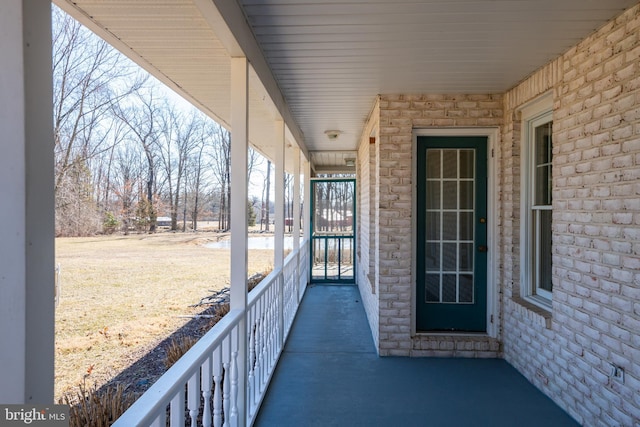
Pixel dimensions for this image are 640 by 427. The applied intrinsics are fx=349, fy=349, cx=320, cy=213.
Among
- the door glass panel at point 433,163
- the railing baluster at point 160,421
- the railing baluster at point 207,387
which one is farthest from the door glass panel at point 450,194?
the railing baluster at point 160,421

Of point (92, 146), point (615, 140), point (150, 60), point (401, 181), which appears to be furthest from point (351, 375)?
point (92, 146)

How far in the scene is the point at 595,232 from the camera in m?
2.29

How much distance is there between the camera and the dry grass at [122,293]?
4.60 meters

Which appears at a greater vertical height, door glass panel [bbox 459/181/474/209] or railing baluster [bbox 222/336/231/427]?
door glass panel [bbox 459/181/474/209]

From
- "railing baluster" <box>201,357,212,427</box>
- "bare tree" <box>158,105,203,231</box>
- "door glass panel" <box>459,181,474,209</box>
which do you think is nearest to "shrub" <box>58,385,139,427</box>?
"railing baluster" <box>201,357,212,427</box>

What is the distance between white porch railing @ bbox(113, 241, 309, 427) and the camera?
1227 mm

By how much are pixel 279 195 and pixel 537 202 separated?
2520 mm

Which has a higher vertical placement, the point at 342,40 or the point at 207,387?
the point at 342,40

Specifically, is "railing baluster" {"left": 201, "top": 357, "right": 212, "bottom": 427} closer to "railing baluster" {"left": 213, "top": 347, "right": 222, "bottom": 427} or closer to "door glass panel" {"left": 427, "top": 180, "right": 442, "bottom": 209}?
"railing baluster" {"left": 213, "top": 347, "right": 222, "bottom": 427}

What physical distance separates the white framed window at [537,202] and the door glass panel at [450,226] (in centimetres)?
53

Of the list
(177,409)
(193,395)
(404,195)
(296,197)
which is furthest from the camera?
(296,197)

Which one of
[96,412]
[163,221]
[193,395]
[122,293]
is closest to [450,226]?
[193,395]

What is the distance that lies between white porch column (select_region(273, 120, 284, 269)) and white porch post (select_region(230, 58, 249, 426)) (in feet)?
4.78

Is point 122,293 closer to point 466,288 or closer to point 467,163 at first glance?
point 466,288
